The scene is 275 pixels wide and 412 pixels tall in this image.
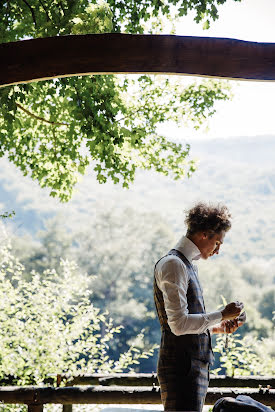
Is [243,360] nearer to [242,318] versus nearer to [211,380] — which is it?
[211,380]

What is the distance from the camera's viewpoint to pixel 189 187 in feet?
263

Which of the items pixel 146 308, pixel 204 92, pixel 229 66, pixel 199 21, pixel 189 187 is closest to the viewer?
pixel 229 66

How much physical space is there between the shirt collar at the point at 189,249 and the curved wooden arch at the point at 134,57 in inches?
28.9

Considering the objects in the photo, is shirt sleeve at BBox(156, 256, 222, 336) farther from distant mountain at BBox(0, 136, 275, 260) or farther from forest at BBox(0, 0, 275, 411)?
distant mountain at BBox(0, 136, 275, 260)

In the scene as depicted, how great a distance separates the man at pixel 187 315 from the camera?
1883 mm

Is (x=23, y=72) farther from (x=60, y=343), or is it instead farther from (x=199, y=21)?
(x=60, y=343)

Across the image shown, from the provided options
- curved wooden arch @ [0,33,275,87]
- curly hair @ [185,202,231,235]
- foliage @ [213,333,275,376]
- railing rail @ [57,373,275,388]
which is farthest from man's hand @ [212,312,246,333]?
foliage @ [213,333,275,376]

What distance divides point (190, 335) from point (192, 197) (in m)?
73.5

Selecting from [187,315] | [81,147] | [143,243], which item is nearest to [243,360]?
[81,147]

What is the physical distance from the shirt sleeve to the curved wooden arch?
826 mm

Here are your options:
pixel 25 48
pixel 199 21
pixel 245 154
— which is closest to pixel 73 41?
pixel 25 48

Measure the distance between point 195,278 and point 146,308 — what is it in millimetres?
36418

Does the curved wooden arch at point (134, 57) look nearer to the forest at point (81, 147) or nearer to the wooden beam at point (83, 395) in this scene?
the forest at point (81, 147)

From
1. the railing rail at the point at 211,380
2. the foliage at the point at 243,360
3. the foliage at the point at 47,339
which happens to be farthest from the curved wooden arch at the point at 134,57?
the foliage at the point at 243,360
